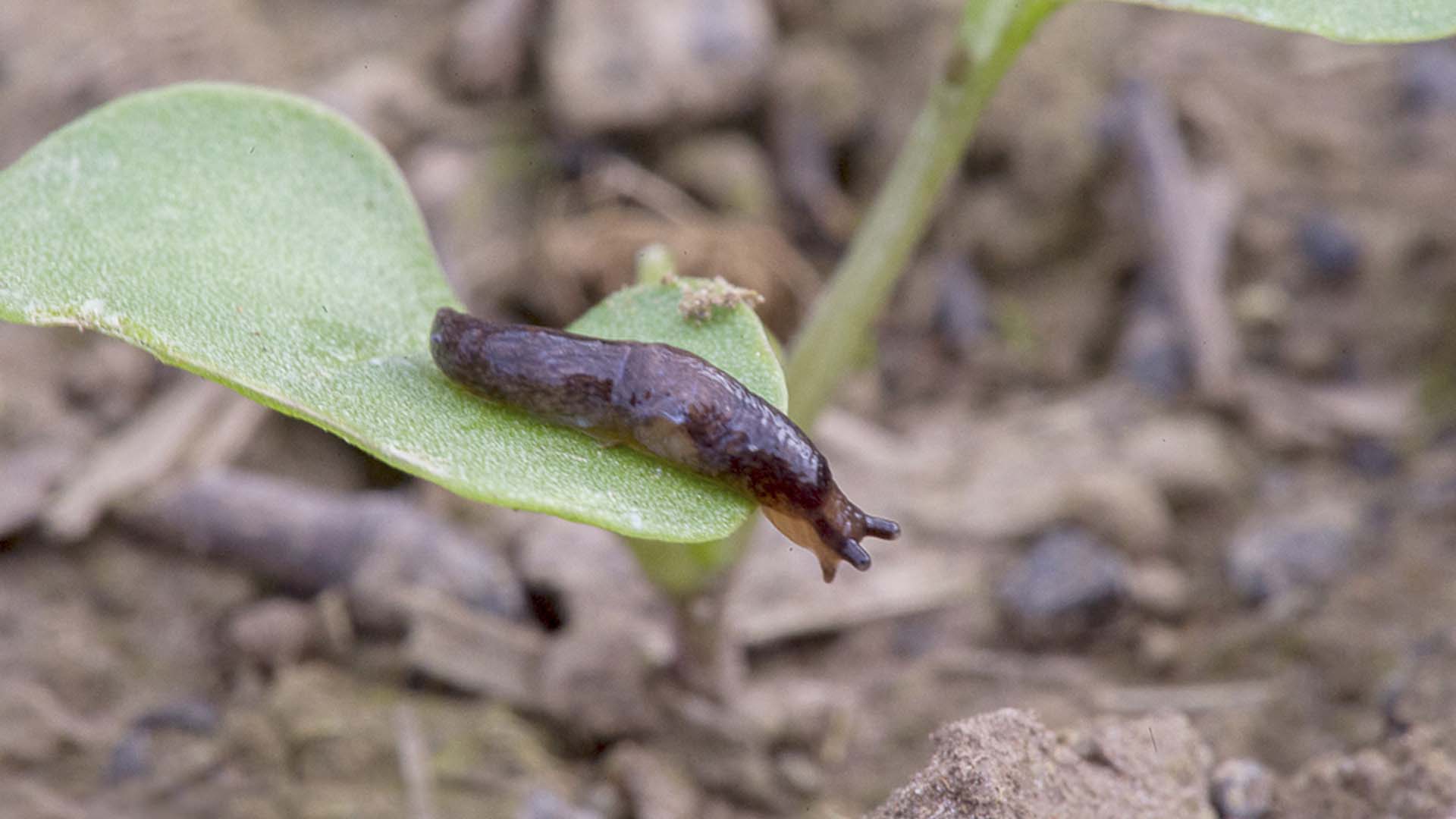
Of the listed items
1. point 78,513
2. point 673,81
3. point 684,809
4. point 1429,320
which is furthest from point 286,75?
point 1429,320

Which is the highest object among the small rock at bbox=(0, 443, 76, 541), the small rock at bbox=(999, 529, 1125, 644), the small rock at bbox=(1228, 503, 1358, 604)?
the small rock at bbox=(1228, 503, 1358, 604)

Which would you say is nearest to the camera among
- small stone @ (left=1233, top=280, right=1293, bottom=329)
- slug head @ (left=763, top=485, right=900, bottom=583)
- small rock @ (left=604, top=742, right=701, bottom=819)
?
Answer: slug head @ (left=763, top=485, right=900, bottom=583)

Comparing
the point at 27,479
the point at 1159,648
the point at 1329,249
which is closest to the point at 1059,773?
the point at 1159,648

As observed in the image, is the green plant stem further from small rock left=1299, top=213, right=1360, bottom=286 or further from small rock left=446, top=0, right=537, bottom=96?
small rock left=446, top=0, right=537, bottom=96

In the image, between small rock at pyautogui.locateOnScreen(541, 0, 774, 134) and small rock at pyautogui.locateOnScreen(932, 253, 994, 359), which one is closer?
small rock at pyautogui.locateOnScreen(932, 253, 994, 359)

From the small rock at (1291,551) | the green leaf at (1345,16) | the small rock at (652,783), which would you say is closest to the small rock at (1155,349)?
the small rock at (1291,551)

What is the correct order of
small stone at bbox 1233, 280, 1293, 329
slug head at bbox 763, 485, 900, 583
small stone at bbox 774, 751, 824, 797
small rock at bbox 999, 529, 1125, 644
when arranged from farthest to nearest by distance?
small stone at bbox 1233, 280, 1293, 329
small rock at bbox 999, 529, 1125, 644
small stone at bbox 774, 751, 824, 797
slug head at bbox 763, 485, 900, 583

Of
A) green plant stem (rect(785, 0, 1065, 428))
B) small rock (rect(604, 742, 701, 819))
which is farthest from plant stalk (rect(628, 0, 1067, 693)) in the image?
small rock (rect(604, 742, 701, 819))

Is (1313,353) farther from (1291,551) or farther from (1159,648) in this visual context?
(1159,648)
